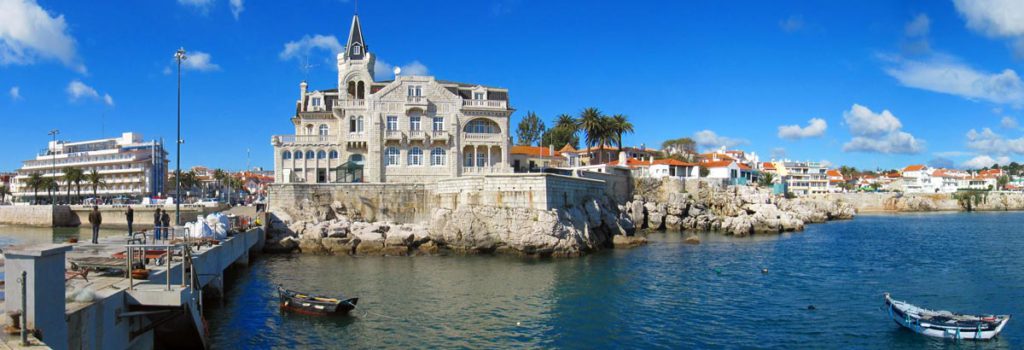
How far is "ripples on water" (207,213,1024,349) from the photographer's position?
21.8m

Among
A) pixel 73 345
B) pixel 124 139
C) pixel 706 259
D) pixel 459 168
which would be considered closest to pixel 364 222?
pixel 459 168

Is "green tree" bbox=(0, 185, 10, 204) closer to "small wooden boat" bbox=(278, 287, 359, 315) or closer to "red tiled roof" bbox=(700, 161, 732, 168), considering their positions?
"small wooden boat" bbox=(278, 287, 359, 315)

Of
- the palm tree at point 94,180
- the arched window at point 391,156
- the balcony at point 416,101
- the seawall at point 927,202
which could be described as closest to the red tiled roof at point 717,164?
the balcony at point 416,101

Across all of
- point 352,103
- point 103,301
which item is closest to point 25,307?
point 103,301

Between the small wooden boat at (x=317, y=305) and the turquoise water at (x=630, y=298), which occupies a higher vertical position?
the small wooden boat at (x=317, y=305)

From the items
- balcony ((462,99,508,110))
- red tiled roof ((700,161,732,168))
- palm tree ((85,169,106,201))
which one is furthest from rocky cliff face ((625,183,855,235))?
palm tree ((85,169,106,201))

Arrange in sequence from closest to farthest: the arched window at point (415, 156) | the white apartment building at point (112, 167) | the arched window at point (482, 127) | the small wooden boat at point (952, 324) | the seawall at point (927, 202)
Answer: the small wooden boat at point (952, 324)
the arched window at point (415, 156)
the arched window at point (482, 127)
the white apartment building at point (112, 167)
the seawall at point (927, 202)

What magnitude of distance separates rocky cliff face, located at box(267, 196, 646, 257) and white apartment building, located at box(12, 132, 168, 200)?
69.4 meters

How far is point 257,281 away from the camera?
32.5 meters

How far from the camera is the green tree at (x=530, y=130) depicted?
370 ft

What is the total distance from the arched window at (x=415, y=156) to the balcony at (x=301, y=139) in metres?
7.62

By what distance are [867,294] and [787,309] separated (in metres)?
5.85

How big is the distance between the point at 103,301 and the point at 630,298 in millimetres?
21177

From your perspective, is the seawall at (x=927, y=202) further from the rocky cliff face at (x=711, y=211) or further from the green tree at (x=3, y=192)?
the green tree at (x=3, y=192)
